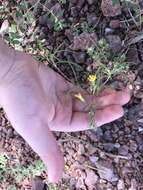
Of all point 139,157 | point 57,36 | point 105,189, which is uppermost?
point 57,36

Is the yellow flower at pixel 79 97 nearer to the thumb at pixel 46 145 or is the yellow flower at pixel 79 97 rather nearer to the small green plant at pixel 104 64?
the small green plant at pixel 104 64

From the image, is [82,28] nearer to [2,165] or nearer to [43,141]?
[43,141]

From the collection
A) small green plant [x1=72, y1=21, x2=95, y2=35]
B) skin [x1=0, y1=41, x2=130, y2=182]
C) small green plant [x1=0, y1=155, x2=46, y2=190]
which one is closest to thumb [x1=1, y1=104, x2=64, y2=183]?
skin [x1=0, y1=41, x2=130, y2=182]

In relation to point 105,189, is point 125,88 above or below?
above

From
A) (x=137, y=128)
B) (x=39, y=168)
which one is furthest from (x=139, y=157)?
(x=39, y=168)

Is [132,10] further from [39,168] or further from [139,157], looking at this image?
[39,168]

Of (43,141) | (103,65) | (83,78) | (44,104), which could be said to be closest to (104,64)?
(103,65)

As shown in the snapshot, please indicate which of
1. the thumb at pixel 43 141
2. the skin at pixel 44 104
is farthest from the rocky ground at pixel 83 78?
the thumb at pixel 43 141
